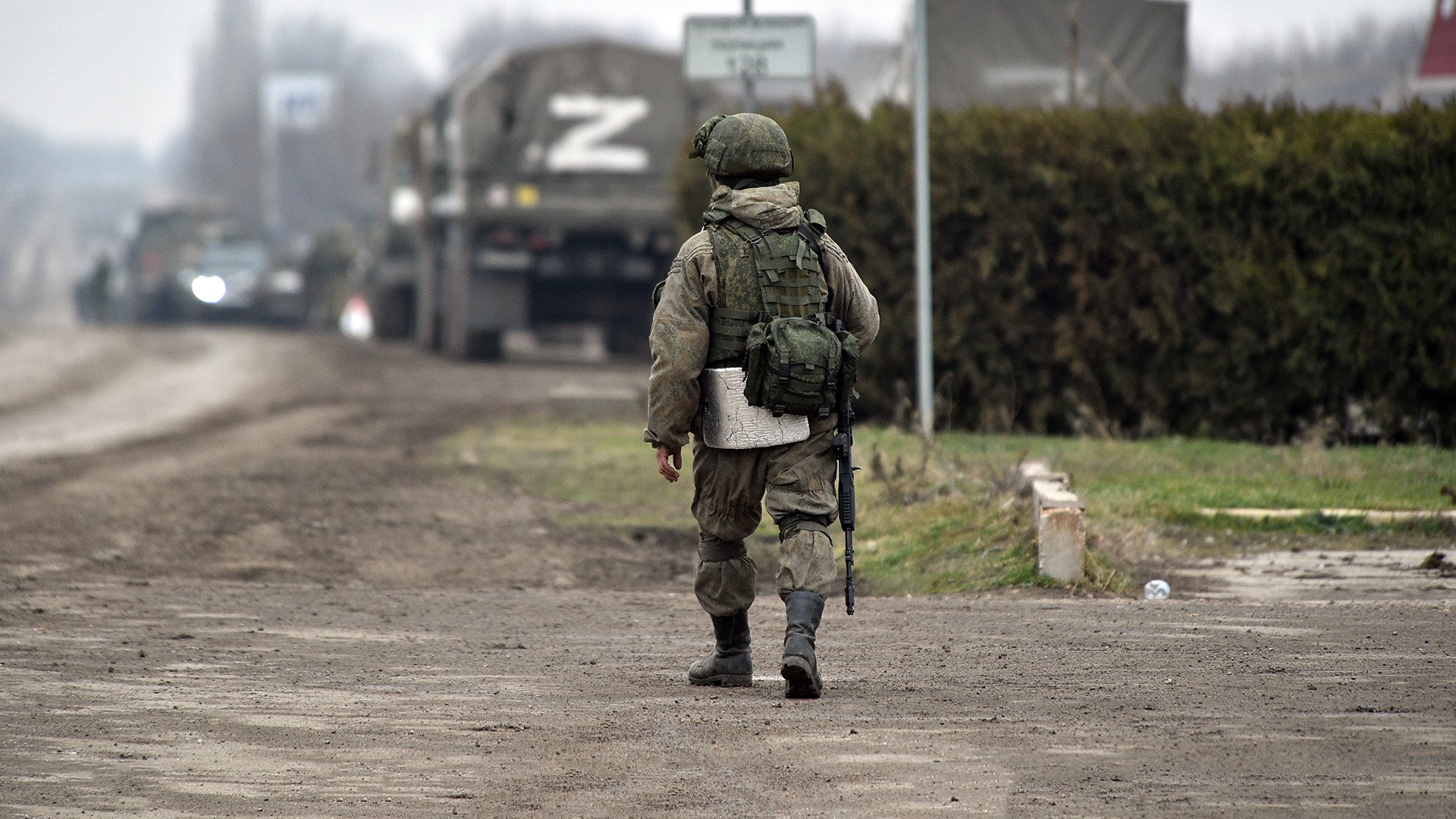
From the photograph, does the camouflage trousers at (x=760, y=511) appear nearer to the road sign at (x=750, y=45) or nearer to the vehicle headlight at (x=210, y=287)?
the road sign at (x=750, y=45)

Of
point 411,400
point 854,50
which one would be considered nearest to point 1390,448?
point 411,400

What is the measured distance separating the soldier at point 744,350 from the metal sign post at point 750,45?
22.0 feet

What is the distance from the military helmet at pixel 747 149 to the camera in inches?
240

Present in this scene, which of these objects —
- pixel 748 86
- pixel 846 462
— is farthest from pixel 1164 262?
pixel 846 462

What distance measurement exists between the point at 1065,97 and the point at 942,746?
1364 centimetres

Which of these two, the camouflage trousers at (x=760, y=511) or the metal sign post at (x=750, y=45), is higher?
the metal sign post at (x=750, y=45)

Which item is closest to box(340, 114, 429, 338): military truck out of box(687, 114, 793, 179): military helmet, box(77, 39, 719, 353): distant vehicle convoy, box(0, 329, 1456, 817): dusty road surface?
box(77, 39, 719, 353): distant vehicle convoy

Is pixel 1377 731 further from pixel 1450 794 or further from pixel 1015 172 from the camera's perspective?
pixel 1015 172

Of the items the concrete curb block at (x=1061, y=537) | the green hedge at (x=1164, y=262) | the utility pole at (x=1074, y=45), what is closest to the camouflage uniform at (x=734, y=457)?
the concrete curb block at (x=1061, y=537)

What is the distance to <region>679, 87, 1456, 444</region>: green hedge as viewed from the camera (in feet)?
38.7

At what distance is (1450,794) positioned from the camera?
15.2 ft

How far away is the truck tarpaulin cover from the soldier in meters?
11.5

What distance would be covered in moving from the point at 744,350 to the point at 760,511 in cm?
52

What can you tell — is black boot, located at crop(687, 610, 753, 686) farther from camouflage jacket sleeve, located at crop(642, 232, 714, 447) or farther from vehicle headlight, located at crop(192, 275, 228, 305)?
vehicle headlight, located at crop(192, 275, 228, 305)
